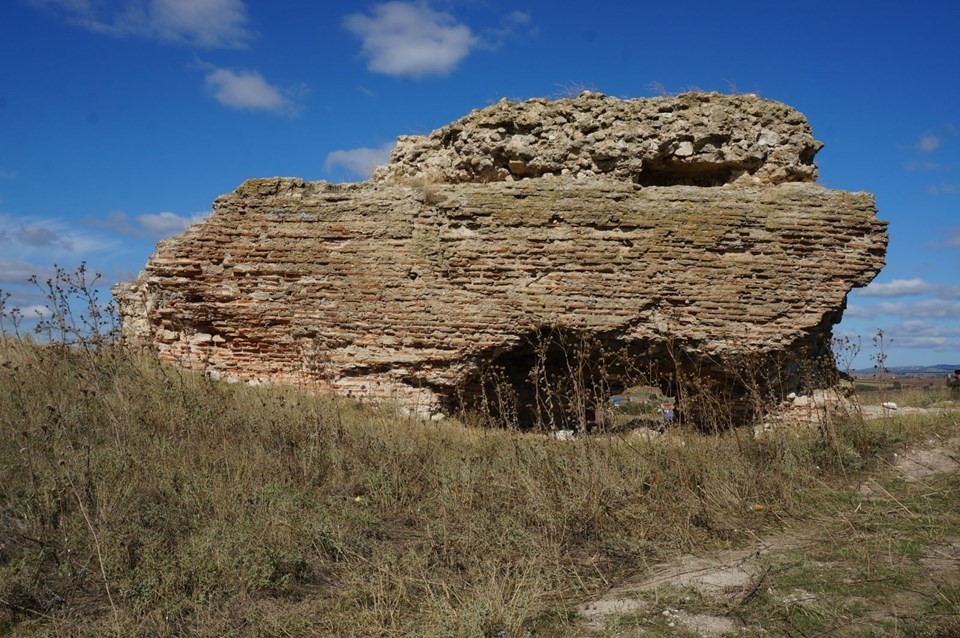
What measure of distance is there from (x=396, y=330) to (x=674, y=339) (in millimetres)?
3392

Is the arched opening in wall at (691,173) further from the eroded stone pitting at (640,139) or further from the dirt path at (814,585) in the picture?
the dirt path at (814,585)

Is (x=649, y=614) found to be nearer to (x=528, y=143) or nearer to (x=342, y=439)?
(x=342, y=439)

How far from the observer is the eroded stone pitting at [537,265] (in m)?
7.96

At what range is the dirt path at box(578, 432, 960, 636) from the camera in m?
2.95

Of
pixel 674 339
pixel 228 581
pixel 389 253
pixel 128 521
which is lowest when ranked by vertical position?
pixel 228 581

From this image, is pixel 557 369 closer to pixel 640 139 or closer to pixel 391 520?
pixel 640 139

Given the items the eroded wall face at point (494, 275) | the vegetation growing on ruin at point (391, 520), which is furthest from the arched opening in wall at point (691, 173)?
the vegetation growing on ruin at point (391, 520)

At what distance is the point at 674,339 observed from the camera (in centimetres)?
802

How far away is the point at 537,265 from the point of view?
802 cm

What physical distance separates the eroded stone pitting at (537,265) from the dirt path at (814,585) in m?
3.70

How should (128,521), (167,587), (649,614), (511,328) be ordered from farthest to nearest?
(511,328) < (128,521) < (167,587) < (649,614)

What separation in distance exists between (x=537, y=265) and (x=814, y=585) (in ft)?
17.1

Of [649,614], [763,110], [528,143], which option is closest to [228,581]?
[649,614]

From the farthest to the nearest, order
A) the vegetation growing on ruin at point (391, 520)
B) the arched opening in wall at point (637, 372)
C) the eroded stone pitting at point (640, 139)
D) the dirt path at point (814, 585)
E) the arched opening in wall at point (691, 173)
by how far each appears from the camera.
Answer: the arched opening in wall at point (691, 173) < the eroded stone pitting at point (640, 139) < the arched opening in wall at point (637, 372) < the vegetation growing on ruin at point (391, 520) < the dirt path at point (814, 585)
